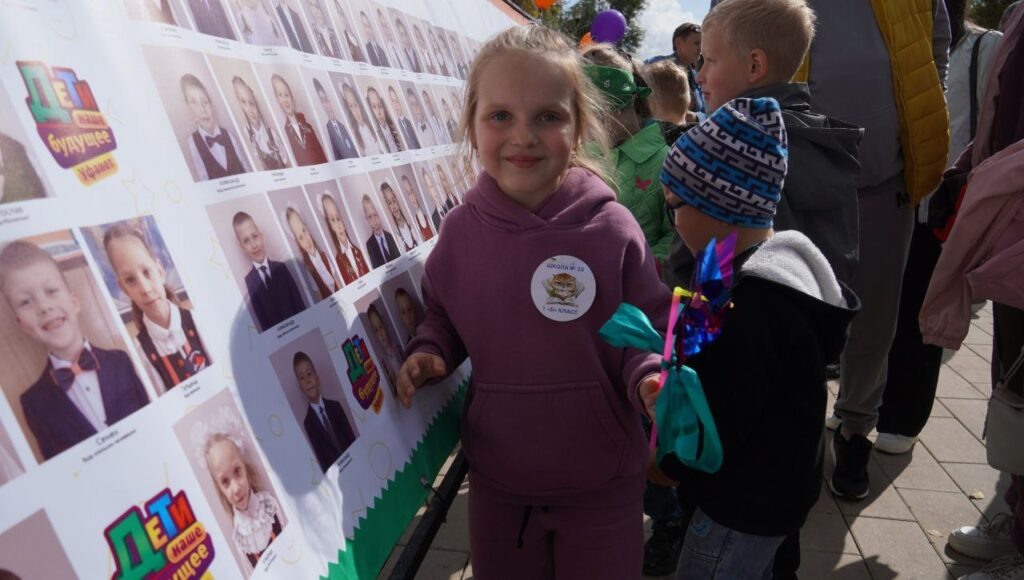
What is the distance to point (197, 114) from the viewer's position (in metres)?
1.06

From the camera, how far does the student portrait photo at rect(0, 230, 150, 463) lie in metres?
0.72

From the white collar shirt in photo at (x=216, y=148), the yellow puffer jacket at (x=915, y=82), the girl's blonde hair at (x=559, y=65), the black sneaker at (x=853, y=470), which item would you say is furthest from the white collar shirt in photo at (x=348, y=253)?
the black sneaker at (x=853, y=470)

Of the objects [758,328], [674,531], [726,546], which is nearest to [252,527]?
[758,328]

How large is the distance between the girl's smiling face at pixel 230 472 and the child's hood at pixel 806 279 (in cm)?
105

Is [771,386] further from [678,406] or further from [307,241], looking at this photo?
[307,241]

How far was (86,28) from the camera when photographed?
89 centimetres

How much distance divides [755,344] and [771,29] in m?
1.04

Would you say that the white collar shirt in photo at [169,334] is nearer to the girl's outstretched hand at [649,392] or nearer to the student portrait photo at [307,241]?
the student portrait photo at [307,241]

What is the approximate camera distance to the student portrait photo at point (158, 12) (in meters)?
0.99

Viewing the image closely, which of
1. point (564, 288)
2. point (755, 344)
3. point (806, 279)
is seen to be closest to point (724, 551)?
point (755, 344)

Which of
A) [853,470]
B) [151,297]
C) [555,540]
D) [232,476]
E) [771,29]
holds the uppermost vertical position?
[771,29]

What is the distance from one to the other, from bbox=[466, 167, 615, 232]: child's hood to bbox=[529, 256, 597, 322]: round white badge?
92mm

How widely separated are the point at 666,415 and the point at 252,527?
65 centimetres

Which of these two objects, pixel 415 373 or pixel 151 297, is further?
pixel 415 373
